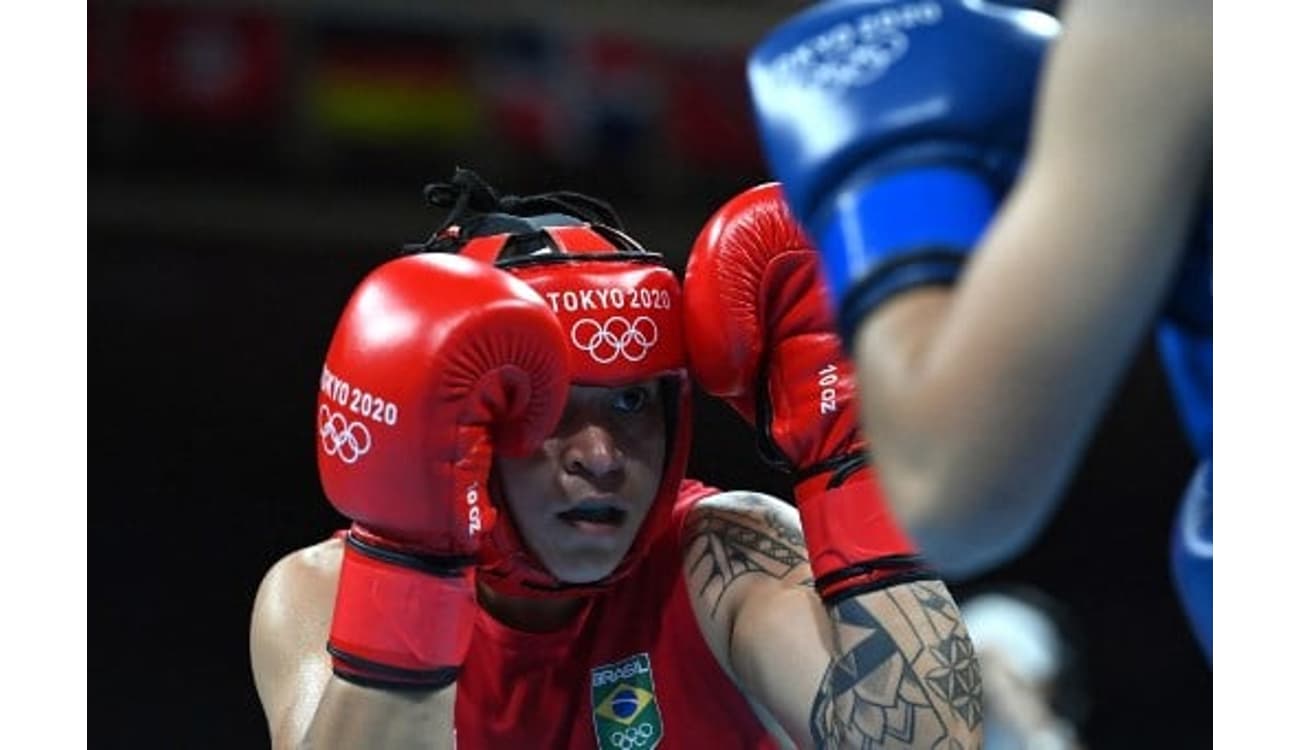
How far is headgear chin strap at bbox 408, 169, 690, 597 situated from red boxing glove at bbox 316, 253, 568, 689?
0.39 ft

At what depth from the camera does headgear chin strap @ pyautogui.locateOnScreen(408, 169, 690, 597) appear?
1.80 meters

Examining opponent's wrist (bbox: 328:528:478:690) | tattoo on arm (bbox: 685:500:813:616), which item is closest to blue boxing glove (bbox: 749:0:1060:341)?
opponent's wrist (bbox: 328:528:478:690)

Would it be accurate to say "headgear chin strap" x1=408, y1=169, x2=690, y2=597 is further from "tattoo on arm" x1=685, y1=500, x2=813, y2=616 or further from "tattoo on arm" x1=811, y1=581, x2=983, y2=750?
"tattoo on arm" x1=811, y1=581, x2=983, y2=750

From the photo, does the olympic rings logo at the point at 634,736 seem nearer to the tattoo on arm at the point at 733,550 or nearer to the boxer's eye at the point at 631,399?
the tattoo on arm at the point at 733,550

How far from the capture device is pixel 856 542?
1.77 meters

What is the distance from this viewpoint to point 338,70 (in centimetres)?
603

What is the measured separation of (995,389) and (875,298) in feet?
0.32

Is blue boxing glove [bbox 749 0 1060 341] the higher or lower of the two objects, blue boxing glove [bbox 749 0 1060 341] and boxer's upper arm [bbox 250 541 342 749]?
the higher

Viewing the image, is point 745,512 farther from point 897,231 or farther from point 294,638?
point 897,231

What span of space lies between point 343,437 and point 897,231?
2.41ft
